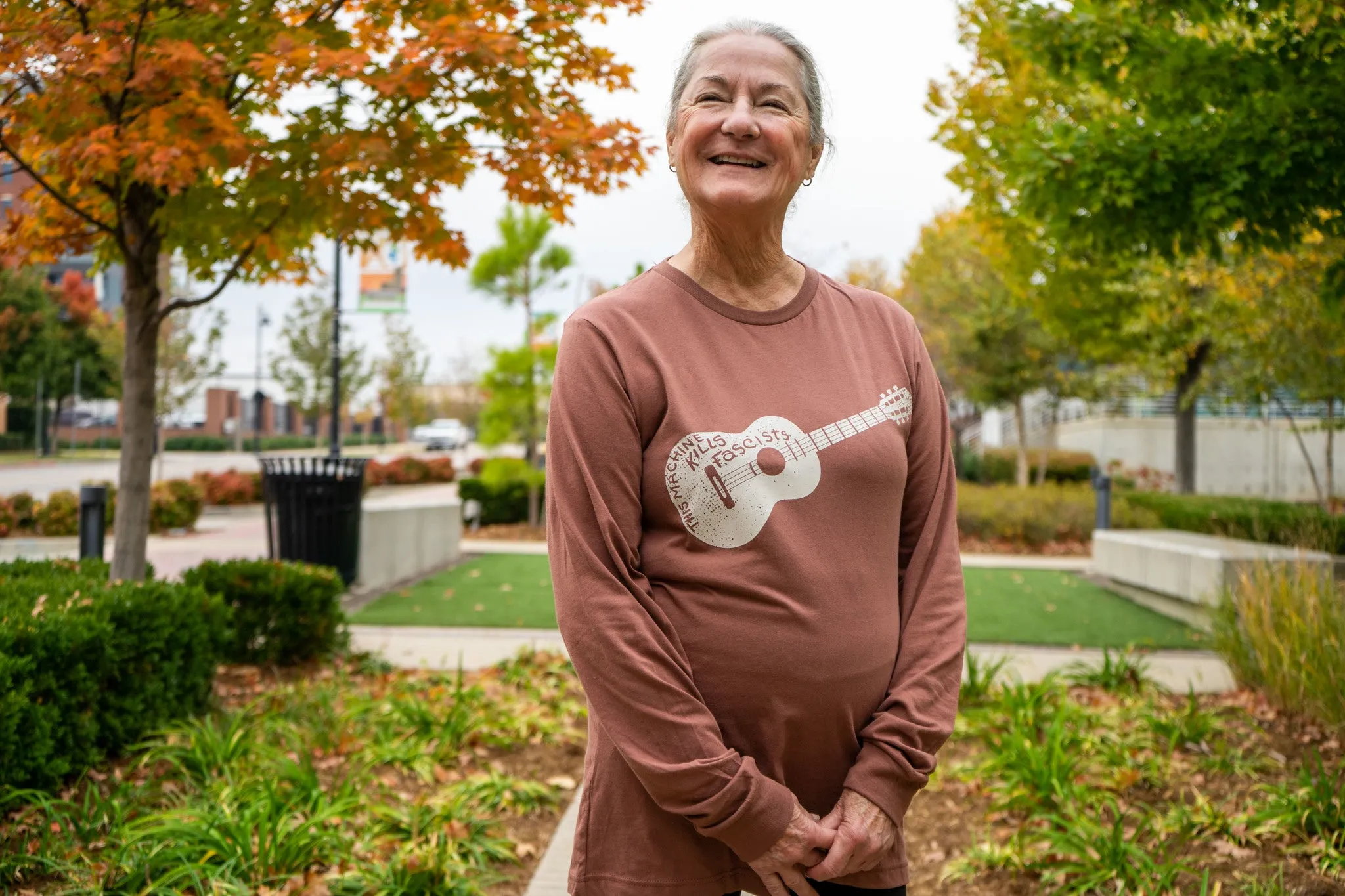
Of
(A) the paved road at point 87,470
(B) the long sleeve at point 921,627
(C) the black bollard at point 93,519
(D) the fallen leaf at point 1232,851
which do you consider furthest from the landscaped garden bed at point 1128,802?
(A) the paved road at point 87,470

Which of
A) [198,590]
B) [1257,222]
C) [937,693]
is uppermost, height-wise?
[1257,222]

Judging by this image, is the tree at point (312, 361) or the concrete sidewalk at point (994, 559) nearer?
the concrete sidewalk at point (994, 559)

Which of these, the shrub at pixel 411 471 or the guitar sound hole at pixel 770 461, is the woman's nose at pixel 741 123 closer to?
the guitar sound hole at pixel 770 461

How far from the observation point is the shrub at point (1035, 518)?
54.4 feet

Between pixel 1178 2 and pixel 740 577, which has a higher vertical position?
pixel 1178 2

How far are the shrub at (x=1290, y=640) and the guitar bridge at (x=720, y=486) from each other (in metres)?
4.21

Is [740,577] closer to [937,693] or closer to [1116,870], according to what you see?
Answer: [937,693]

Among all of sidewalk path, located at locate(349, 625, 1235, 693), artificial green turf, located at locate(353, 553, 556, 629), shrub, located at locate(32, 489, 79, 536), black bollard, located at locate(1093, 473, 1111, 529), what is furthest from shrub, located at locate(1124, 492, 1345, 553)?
shrub, located at locate(32, 489, 79, 536)

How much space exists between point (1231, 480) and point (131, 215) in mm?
28508

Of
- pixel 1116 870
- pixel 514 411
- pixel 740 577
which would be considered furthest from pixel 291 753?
pixel 514 411

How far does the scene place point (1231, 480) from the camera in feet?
90.5

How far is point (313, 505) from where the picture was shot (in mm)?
9445

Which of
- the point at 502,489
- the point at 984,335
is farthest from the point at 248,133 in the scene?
the point at 984,335

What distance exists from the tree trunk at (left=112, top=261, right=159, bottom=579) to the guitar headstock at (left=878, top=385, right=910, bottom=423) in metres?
4.81
